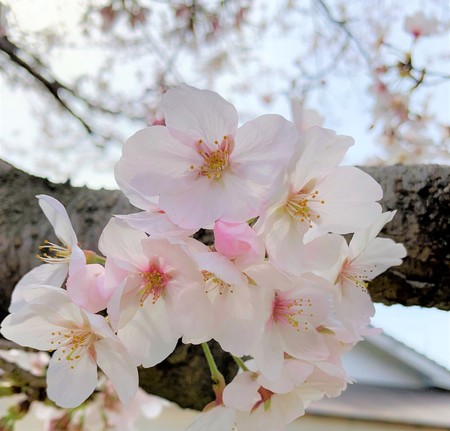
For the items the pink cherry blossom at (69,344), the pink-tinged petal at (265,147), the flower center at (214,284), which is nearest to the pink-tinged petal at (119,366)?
the pink cherry blossom at (69,344)

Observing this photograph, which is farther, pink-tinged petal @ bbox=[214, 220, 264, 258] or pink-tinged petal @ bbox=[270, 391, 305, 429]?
pink-tinged petal @ bbox=[270, 391, 305, 429]

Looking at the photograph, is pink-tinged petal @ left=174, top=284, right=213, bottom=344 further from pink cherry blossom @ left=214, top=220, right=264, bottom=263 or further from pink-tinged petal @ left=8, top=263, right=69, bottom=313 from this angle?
pink-tinged petal @ left=8, top=263, right=69, bottom=313

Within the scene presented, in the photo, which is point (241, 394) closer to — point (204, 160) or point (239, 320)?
point (239, 320)

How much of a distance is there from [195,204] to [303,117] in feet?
0.55

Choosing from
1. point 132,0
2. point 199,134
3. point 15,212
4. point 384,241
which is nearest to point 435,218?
point 384,241

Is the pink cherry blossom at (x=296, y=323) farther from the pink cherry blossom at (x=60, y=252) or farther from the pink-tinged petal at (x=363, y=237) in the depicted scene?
the pink cherry blossom at (x=60, y=252)

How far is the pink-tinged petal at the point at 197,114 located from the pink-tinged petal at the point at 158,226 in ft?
0.29

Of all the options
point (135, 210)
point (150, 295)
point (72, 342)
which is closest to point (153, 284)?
point (150, 295)

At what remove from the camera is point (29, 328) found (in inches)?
20.1

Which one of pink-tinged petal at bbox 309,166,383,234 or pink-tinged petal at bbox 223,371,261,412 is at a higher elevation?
pink-tinged petal at bbox 309,166,383,234

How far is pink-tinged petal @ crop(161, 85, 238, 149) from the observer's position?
446mm

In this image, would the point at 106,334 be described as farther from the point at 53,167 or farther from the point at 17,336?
the point at 53,167

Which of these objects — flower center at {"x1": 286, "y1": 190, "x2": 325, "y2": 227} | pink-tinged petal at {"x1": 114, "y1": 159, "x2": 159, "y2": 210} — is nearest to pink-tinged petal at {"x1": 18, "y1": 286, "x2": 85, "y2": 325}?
pink-tinged petal at {"x1": 114, "y1": 159, "x2": 159, "y2": 210}

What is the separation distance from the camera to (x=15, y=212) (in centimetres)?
98
